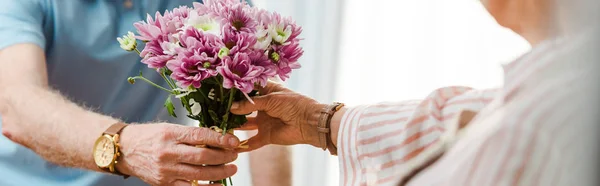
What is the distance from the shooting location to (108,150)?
1000mm

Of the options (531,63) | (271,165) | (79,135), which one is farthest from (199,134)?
(531,63)

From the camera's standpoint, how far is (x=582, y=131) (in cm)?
44

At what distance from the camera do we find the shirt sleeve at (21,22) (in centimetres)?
118

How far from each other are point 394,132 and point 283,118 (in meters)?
0.30

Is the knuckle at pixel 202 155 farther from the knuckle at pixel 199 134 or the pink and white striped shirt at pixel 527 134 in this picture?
the pink and white striped shirt at pixel 527 134

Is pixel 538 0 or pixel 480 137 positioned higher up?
pixel 538 0

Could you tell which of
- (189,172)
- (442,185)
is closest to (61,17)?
(189,172)

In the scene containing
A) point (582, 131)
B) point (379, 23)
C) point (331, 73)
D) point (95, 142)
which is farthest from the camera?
point (331, 73)

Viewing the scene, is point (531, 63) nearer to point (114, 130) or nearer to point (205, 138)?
point (205, 138)

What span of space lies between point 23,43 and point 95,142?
286 millimetres

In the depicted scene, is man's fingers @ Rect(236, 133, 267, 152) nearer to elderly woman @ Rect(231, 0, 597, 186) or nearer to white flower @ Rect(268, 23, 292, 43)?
white flower @ Rect(268, 23, 292, 43)

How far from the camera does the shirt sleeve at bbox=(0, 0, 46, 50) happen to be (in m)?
1.18

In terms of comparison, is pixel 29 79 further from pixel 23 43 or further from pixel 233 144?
pixel 233 144

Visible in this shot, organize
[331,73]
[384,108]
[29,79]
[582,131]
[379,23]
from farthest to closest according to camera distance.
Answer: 1. [331,73]
2. [379,23]
3. [29,79]
4. [384,108]
5. [582,131]
